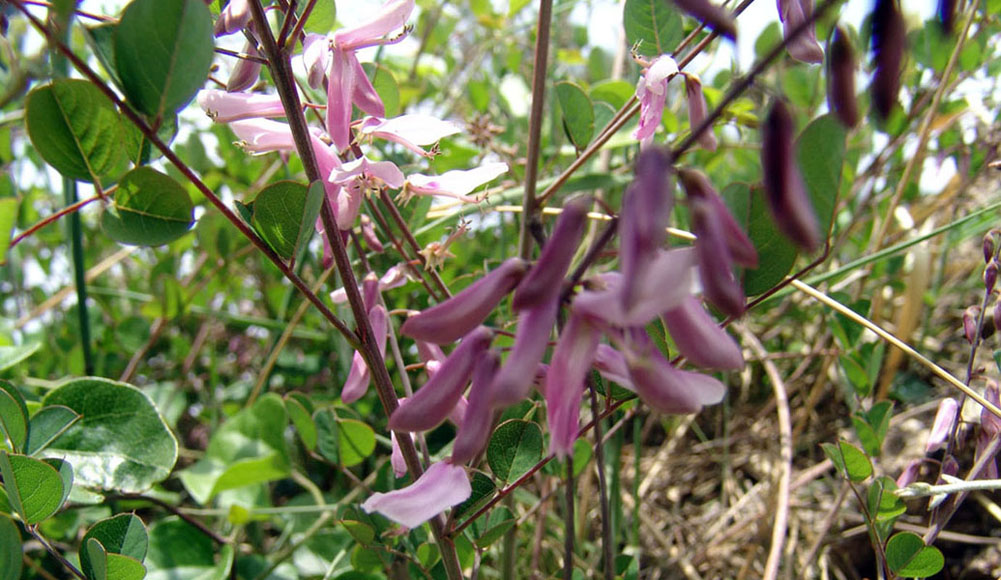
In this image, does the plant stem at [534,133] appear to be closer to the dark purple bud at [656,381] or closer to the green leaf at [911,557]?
the dark purple bud at [656,381]

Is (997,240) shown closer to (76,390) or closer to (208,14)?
(208,14)

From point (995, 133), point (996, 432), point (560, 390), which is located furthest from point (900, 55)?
point (995, 133)

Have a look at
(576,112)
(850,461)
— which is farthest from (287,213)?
(850,461)

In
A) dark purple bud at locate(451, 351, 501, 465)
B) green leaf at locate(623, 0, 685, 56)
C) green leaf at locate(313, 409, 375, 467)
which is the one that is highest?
green leaf at locate(623, 0, 685, 56)

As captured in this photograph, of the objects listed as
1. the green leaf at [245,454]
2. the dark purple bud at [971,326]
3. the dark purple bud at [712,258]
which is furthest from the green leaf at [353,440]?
the dark purple bud at [971,326]

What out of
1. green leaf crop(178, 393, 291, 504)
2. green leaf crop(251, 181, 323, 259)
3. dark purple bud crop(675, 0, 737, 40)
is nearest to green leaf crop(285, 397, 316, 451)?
green leaf crop(178, 393, 291, 504)

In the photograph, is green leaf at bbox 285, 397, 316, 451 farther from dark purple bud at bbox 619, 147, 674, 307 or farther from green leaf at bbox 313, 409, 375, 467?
dark purple bud at bbox 619, 147, 674, 307
